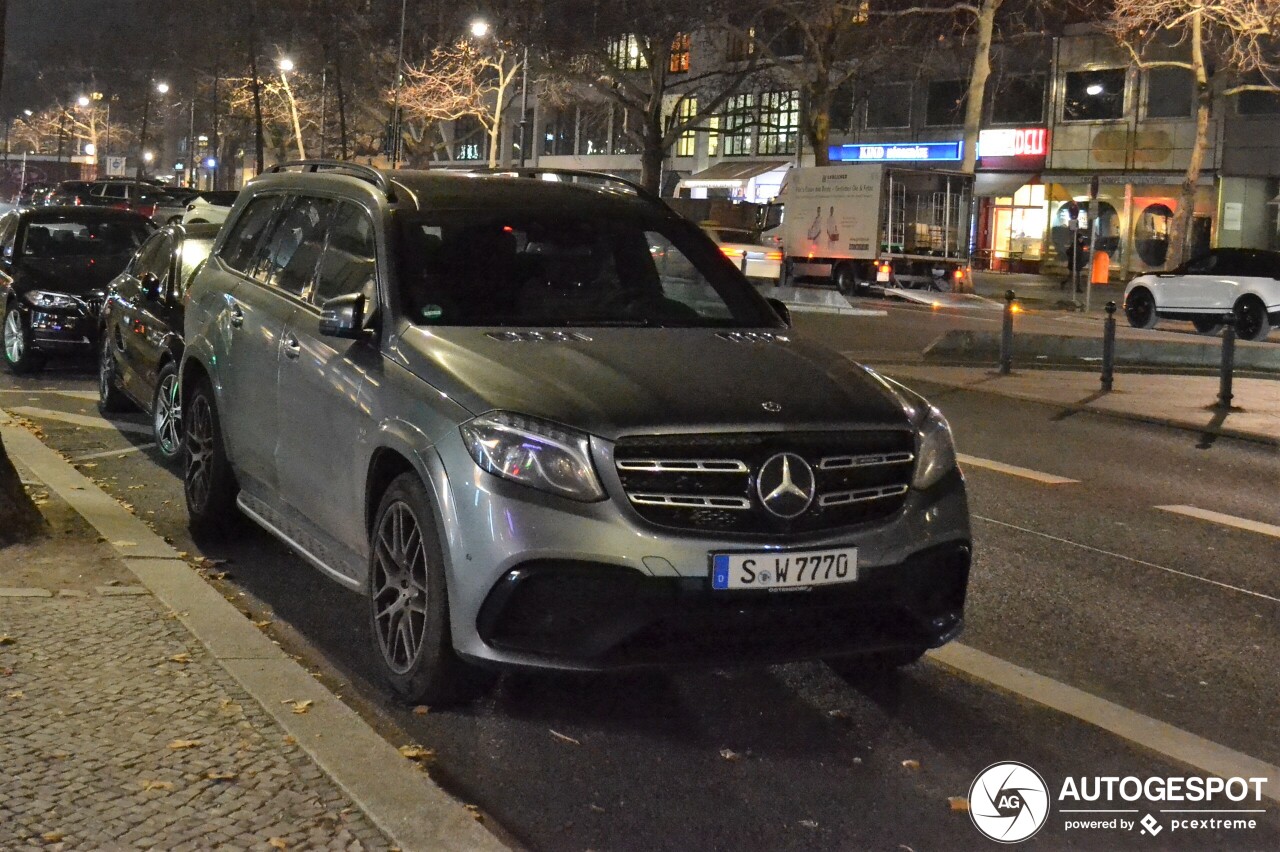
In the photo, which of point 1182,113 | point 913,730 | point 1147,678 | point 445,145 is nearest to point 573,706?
point 913,730

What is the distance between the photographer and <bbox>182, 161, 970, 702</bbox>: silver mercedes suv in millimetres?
4828

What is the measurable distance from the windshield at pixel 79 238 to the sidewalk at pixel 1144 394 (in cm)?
835

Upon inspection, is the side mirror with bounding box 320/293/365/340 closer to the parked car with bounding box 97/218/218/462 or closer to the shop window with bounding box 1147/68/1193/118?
the parked car with bounding box 97/218/218/462

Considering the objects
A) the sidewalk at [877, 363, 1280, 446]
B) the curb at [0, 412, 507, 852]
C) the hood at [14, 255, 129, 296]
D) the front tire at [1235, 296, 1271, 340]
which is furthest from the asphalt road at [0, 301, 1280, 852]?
the front tire at [1235, 296, 1271, 340]

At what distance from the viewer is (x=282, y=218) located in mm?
7367

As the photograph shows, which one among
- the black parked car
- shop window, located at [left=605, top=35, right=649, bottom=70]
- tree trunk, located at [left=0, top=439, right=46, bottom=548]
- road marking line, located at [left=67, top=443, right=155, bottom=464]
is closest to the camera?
tree trunk, located at [left=0, top=439, right=46, bottom=548]

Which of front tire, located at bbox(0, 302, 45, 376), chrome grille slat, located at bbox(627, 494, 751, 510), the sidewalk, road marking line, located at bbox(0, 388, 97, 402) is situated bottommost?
road marking line, located at bbox(0, 388, 97, 402)

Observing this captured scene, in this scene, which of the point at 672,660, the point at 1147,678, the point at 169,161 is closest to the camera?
the point at 672,660

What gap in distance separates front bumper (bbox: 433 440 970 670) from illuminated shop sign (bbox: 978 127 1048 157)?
163ft

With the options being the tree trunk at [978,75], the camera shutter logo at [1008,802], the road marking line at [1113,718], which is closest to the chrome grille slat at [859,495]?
the camera shutter logo at [1008,802]

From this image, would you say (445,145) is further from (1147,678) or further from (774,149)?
(1147,678)

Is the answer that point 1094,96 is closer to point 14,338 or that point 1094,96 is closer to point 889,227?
point 889,227

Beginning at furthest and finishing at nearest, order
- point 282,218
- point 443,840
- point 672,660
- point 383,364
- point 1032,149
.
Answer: point 1032,149, point 282,218, point 383,364, point 672,660, point 443,840

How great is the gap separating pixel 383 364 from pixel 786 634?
174 centimetres
